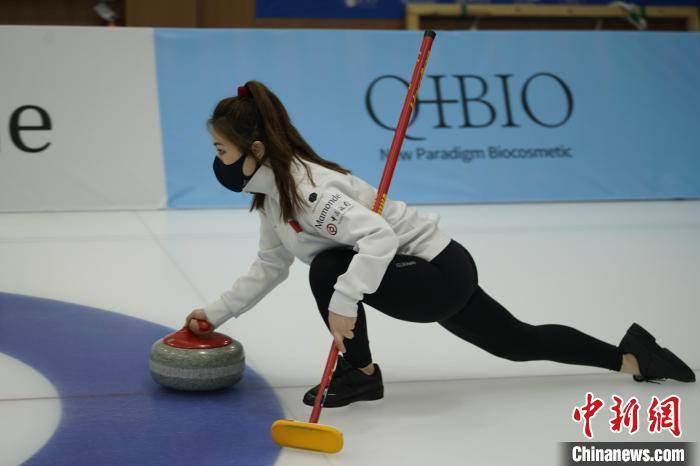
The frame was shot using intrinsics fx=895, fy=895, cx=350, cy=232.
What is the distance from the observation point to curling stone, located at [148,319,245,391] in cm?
245

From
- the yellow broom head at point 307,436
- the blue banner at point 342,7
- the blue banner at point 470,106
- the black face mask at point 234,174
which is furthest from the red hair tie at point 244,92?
the blue banner at point 342,7

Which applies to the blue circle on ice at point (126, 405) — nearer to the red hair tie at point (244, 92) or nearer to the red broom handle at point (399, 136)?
the red broom handle at point (399, 136)

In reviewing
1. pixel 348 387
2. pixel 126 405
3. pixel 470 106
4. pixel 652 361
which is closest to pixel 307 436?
pixel 348 387

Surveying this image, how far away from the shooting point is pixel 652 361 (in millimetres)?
2654

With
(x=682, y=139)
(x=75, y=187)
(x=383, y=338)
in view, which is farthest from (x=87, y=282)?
(x=682, y=139)

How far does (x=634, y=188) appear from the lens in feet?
21.8

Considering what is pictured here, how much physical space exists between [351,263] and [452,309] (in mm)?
415

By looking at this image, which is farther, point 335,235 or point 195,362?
point 195,362

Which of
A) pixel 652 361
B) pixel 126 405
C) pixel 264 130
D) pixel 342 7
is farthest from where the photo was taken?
pixel 342 7

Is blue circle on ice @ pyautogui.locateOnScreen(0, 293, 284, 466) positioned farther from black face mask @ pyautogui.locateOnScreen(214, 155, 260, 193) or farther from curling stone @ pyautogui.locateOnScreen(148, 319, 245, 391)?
black face mask @ pyautogui.locateOnScreen(214, 155, 260, 193)

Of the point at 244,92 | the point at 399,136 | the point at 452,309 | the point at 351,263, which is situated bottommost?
the point at 452,309

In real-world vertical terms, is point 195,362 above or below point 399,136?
below

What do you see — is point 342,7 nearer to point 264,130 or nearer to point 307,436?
point 264,130

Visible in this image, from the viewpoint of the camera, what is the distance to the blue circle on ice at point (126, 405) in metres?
2.11
